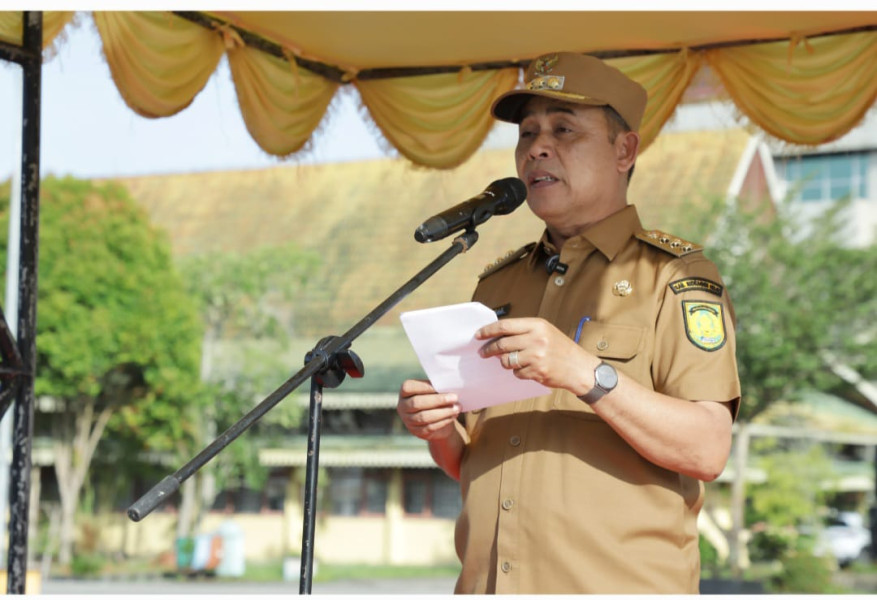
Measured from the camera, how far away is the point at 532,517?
93.0 inches

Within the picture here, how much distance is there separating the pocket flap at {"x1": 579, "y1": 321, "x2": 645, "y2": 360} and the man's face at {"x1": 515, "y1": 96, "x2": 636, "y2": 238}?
0.28 meters

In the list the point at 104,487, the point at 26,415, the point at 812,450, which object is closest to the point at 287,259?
the point at 104,487

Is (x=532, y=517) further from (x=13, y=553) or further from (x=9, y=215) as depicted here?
(x=9, y=215)

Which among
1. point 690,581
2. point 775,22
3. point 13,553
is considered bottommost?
point 13,553

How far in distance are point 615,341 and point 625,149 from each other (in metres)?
0.49

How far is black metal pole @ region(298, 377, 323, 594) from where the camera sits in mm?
1987

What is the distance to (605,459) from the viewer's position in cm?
235

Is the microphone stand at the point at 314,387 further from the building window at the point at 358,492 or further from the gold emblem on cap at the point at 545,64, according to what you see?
the building window at the point at 358,492

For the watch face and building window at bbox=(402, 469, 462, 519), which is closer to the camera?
the watch face

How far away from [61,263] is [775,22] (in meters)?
21.2

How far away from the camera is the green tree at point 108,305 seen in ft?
76.1

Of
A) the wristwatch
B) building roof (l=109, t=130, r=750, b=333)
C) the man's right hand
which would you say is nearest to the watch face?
the wristwatch

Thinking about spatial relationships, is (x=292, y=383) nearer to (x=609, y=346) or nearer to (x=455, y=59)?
(x=609, y=346)

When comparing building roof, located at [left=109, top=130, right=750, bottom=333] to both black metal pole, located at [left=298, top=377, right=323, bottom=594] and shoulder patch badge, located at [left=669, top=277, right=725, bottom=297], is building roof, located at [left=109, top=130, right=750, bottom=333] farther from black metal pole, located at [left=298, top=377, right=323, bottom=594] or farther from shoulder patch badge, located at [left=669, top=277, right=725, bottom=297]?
black metal pole, located at [left=298, top=377, right=323, bottom=594]
